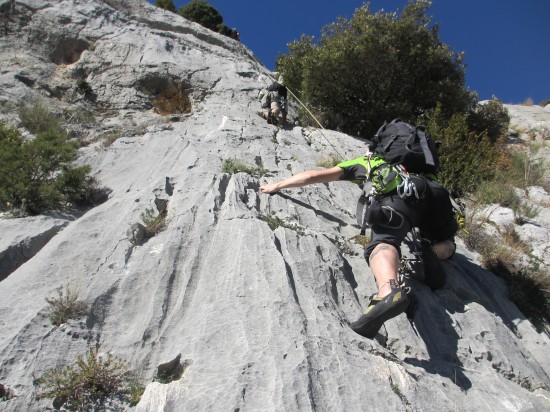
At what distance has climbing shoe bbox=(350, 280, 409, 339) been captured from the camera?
3.59 m

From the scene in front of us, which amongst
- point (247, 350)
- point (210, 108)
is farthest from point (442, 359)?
point (210, 108)

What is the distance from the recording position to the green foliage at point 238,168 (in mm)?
6596

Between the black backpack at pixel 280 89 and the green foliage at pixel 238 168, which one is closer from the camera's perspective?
the green foliage at pixel 238 168

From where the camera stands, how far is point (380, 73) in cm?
1296

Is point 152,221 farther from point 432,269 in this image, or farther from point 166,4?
point 166,4

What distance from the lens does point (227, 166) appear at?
6.63 m

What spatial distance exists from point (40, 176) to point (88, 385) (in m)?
3.95

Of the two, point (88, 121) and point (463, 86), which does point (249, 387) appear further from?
point (463, 86)

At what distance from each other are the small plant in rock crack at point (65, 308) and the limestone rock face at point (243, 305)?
0.21 feet

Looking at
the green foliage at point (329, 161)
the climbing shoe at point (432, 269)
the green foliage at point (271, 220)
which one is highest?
the green foliage at point (329, 161)

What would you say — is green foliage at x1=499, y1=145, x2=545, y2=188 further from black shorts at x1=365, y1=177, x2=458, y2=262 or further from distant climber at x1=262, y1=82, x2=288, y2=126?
black shorts at x1=365, y1=177, x2=458, y2=262

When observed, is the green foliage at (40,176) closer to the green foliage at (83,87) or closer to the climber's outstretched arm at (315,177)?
A: the climber's outstretched arm at (315,177)

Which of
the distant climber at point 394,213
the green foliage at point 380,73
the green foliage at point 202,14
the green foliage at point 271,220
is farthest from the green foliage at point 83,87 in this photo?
the green foliage at point 202,14

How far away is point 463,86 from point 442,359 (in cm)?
1157
